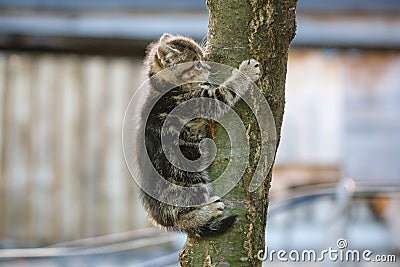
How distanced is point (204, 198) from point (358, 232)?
12.5ft

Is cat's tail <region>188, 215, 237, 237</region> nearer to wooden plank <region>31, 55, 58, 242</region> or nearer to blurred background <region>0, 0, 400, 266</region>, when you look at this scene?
blurred background <region>0, 0, 400, 266</region>

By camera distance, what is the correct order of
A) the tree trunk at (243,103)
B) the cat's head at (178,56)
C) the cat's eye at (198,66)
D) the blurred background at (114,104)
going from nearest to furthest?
1. the tree trunk at (243,103)
2. the cat's eye at (198,66)
3. the cat's head at (178,56)
4. the blurred background at (114,104)

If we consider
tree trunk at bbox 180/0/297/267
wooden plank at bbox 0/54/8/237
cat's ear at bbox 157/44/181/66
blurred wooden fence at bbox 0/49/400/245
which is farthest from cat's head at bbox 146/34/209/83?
wooden plank at bbox 0/54/8/237

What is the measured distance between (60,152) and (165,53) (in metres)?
4.10

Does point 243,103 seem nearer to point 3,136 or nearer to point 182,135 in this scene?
point 182,135

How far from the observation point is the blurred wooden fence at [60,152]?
6.37 m

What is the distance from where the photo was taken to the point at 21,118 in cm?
640

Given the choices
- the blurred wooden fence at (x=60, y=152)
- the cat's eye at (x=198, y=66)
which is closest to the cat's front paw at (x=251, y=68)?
the cat's eye at (x=198, y=66)

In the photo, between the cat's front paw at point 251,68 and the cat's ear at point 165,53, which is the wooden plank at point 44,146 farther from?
the cat's front paw at point 251,68

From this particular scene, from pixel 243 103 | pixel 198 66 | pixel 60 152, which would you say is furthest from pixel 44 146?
pixel 243 103

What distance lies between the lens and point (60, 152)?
6.38m

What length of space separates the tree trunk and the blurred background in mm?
4362

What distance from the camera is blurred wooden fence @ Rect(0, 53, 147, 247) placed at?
6.37 metres

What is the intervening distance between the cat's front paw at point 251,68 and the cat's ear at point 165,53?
58cm
